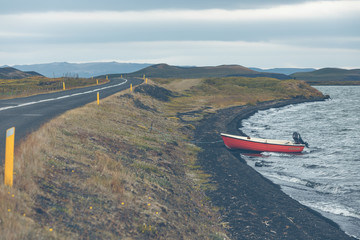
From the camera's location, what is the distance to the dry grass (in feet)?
27.3

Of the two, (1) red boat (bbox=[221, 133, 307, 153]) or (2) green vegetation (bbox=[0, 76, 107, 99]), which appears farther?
(2) green vegetation (bbox=[0, 76, 107, 99])

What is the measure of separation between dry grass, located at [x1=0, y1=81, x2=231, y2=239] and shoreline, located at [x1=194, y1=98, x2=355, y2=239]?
95 centimetres

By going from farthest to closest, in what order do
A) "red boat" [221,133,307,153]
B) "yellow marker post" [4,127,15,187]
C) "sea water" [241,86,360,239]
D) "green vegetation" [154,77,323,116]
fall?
"green vegetation" [154,77,323,116]
"red boat" [221,133,307,153]
"sea water" [241,86,360,239]
"yellow marker post" [4,127,15,187]

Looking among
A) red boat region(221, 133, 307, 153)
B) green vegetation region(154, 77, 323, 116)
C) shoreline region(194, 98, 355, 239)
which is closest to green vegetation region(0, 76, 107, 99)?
green vegetation region(154, 77, 323, 116)

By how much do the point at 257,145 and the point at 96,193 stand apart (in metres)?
21.3

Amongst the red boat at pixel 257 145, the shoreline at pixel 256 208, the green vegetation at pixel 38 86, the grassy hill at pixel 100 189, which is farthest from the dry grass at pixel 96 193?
the green vegetation at pixel 38 86

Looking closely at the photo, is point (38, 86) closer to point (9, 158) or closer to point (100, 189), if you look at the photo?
point (100, 189)

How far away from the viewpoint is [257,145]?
29797mm

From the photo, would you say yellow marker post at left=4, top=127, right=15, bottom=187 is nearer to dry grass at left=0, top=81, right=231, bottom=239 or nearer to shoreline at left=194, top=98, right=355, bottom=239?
dry grass at left=0, top=81, right=231, bottom=239

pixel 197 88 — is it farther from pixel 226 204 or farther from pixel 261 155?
pixel 226 204

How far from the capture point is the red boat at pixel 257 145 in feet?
97.2

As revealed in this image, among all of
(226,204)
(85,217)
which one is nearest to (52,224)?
(85,217)

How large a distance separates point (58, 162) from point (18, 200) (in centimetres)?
391

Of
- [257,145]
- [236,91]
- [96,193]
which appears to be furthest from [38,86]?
[96,193]
